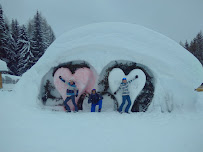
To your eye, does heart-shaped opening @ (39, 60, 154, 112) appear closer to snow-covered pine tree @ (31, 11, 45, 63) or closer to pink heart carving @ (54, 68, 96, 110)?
pink heart carving @ (54, 68, 96, 110)

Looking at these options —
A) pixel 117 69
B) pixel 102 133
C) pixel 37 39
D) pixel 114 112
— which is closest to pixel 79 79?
pixel 117 69

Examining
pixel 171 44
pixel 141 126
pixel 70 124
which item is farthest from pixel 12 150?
pixel 171 44

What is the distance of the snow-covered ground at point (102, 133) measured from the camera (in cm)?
240

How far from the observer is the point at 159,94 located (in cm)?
472

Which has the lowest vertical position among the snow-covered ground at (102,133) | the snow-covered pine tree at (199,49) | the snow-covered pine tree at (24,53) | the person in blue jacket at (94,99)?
the snow-covered ground at (102,133)

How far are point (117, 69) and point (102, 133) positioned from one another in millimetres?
2670

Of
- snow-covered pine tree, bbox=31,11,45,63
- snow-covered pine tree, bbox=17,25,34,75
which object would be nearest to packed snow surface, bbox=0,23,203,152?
snow-covered pine tree, bbox=17,25,34,75

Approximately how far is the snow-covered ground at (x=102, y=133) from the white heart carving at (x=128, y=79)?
3.27ft

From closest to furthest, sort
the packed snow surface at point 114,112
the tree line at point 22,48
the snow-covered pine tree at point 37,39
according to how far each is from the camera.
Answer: the packed snow surface at point 114,112 → the tree line at point 22,48 → the snow-covered pine tree at point 37,39

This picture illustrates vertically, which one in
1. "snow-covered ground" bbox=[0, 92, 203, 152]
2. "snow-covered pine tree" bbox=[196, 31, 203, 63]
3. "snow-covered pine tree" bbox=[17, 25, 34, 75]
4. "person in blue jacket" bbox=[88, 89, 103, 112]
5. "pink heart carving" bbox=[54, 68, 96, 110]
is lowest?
"snow-covered ground" bbox=[0, 92, 203, 152]

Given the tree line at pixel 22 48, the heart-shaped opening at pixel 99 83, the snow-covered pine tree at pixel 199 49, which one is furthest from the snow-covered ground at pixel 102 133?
the snow-covered pine tree at pixel 199 49

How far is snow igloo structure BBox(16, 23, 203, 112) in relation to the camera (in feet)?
15.6

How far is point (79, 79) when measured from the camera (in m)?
5.22

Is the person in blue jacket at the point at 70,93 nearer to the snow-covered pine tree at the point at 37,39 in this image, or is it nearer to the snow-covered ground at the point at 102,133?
the snow-covered ground at the point at 102,133
